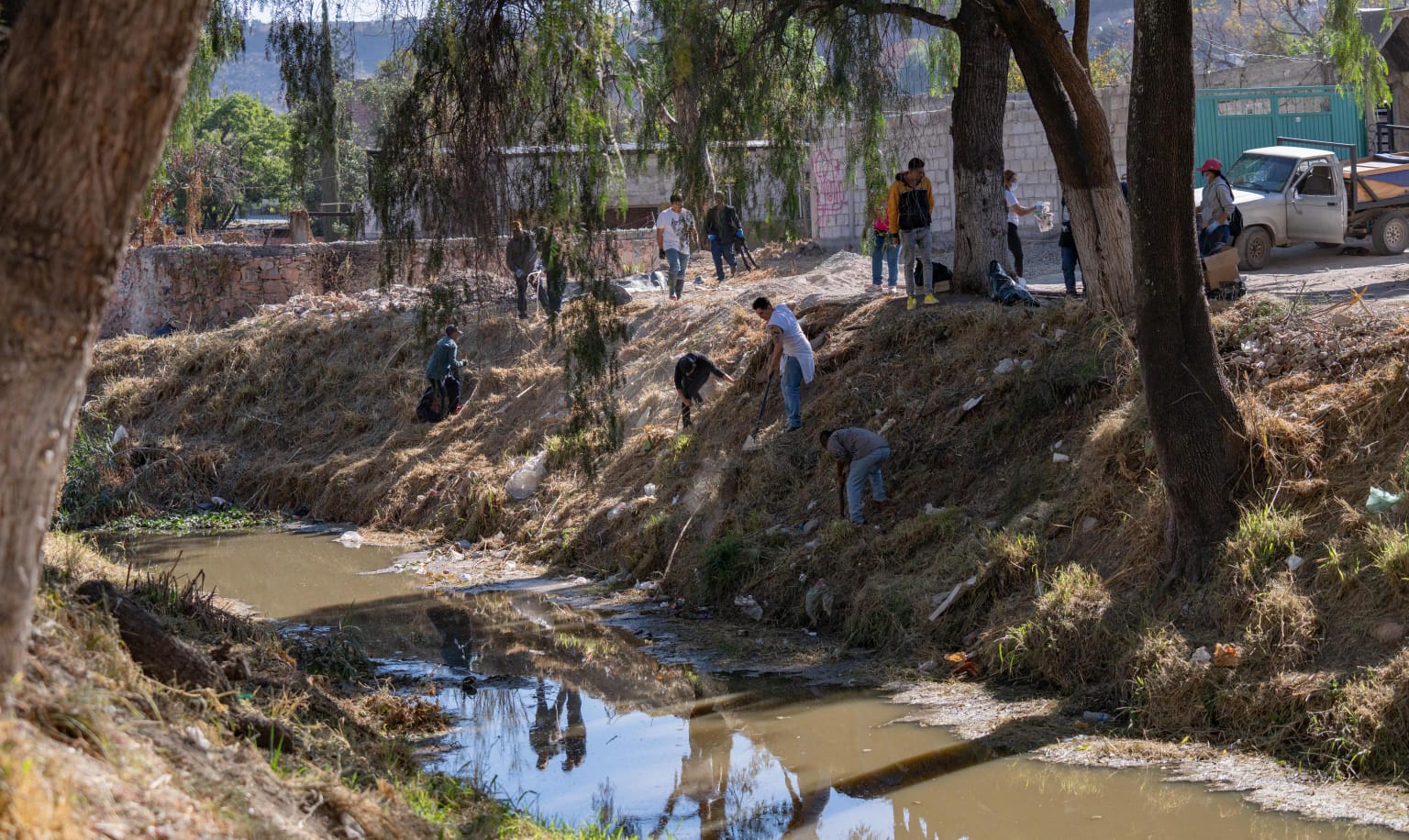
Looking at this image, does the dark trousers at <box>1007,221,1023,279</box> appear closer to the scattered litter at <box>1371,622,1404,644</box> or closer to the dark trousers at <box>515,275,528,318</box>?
the dark trousers at <box>515,275,528,318</box>

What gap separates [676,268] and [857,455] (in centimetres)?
851

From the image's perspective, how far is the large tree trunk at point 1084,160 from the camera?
38.0 feet

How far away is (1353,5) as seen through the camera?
12.4 m

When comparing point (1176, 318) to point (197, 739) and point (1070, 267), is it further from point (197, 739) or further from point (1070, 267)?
point (197, 739)

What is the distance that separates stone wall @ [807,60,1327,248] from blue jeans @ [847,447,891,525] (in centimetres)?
915

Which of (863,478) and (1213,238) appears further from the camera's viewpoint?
(1213,238)

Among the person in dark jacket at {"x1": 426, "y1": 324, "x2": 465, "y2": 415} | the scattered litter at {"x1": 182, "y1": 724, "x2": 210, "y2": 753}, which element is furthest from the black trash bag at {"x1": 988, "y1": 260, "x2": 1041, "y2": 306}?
the scattered litter at {"x1": 182, "y1": 724, "x2": 210, "y2": 753}

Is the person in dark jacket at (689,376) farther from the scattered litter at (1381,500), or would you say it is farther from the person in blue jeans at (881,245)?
the scattered litter at (1381,500)

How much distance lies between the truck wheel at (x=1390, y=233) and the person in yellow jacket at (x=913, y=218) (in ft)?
22.3

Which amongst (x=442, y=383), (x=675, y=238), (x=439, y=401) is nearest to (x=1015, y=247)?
(x=675, y=238)

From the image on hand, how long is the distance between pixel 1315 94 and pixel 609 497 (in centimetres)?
1424

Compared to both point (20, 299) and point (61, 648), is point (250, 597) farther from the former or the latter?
point (20, 299)

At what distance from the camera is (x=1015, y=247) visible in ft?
52.1

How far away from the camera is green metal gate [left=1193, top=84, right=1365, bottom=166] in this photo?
21.3m
